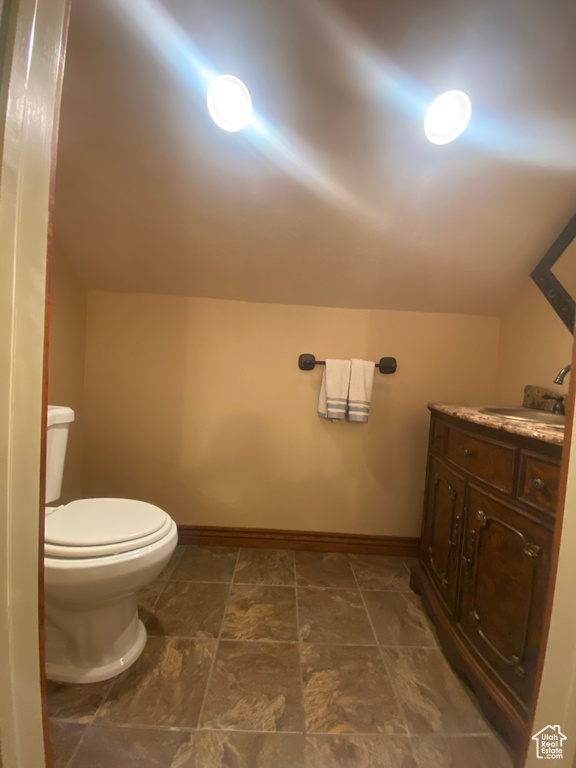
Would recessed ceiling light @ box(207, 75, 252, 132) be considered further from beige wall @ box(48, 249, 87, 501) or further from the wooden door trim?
beige wall @ box(48, 249, 87, 501)

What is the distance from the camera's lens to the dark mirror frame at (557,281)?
1.46 metres

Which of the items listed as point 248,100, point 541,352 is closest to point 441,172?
point 248,100

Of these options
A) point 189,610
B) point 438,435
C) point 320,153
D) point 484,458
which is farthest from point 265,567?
point 320,153

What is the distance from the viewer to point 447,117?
3.83 feet

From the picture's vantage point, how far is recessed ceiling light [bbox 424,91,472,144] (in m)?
1.13

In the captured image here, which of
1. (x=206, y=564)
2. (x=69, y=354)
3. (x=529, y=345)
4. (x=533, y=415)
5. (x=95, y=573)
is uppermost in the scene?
(x=529, y=345)

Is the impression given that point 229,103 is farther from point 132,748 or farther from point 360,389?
point 132,748

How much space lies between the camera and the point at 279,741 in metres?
0.96

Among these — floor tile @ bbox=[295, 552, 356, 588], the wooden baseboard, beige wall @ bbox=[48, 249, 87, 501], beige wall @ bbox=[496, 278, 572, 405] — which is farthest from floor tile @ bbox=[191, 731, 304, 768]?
beige wall @ bbox=[496, 278, 572, 405]

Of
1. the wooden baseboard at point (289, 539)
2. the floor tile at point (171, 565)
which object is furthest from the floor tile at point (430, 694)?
the floor tile at point (171, 565)

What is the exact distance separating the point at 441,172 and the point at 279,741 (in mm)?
1931

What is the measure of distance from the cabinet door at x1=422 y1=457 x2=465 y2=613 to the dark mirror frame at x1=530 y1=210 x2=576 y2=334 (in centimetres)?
82

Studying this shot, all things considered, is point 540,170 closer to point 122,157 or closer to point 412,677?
point 122,157

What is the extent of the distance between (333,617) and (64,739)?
95 centimetres
